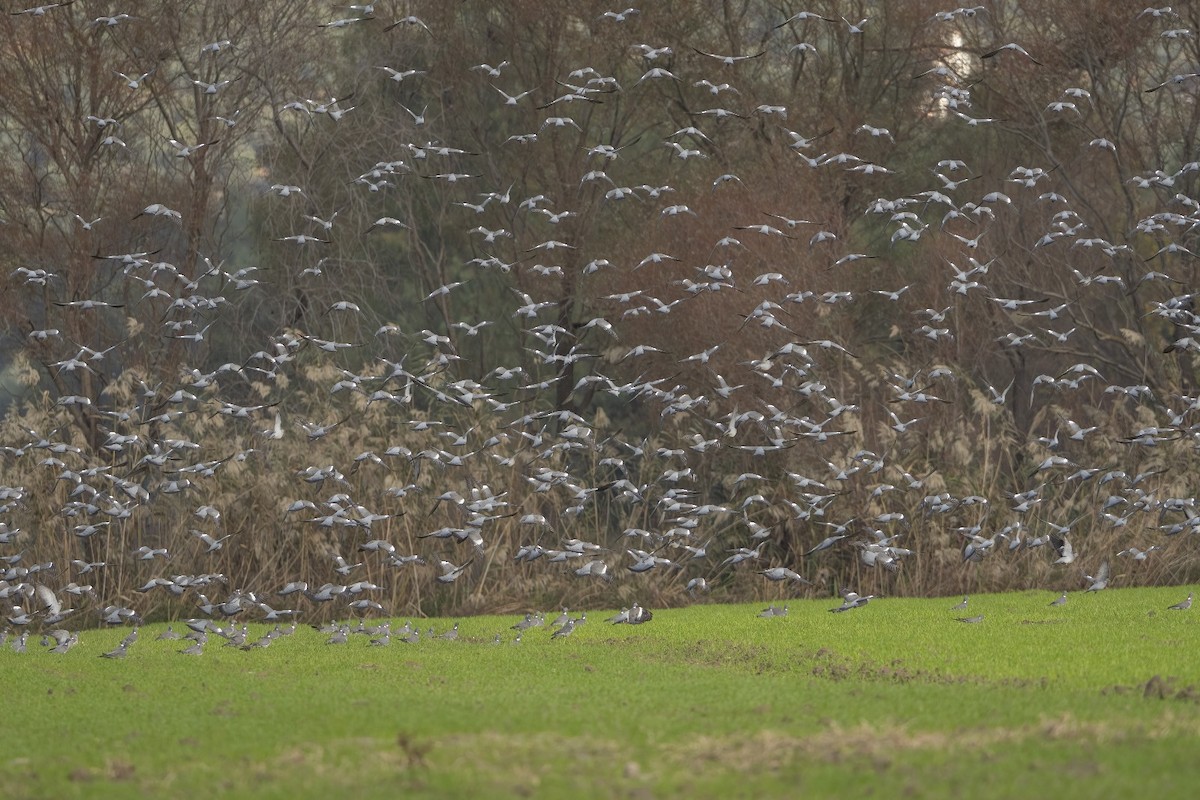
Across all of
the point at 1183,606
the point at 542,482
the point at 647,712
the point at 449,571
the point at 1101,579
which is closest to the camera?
the point at 647,712

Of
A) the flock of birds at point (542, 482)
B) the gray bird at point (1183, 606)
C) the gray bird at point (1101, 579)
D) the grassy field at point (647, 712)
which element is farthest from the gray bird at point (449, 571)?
the gray bird at point (1183, 606)

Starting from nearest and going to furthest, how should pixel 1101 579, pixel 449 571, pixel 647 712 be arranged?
1. pixel 647 712
2. pixel 1101 579
3. pixel 449 571

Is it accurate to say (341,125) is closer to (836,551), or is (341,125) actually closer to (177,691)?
(836,551)

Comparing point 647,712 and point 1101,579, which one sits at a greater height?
point 647,712

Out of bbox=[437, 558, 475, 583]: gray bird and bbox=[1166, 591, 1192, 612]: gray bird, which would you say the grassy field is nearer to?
bbox=[1166, 591, 1192, 612]: gray bird

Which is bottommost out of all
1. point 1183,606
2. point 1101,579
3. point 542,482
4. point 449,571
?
point 1183,606

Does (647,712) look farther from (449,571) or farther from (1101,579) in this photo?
(1101,579)

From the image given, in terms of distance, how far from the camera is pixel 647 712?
9891 mm

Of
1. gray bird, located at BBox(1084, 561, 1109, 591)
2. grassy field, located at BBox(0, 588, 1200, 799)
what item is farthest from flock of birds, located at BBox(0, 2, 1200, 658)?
grassy field, located at BBox(0, 588, 1200, 799)

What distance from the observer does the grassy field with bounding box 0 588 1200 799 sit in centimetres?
750

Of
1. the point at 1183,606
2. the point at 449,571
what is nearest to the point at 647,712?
the point at 1183,606

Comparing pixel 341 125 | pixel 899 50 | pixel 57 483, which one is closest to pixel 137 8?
pixel 341 125

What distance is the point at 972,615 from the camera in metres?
16.3

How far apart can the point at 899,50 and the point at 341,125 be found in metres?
9.56
